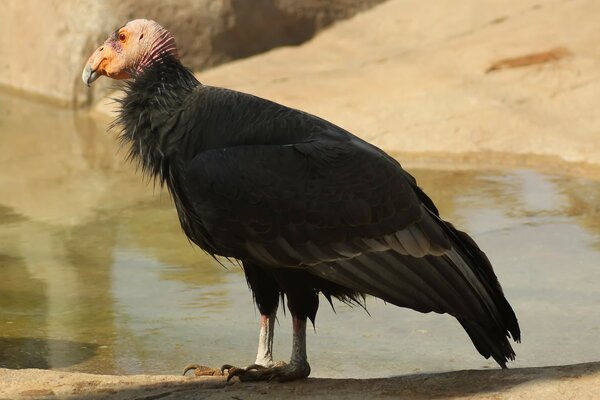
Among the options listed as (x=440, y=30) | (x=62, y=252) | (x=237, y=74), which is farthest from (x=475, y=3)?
(x=62, y=252)

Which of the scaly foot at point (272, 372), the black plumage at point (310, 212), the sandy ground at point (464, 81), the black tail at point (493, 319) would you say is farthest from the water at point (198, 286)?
the black plumage at point (310, 212)

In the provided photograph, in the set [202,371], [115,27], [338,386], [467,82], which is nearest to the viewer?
[338,386]

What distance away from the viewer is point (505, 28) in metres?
12.1

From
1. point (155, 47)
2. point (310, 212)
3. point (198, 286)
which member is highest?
point (155, 47)

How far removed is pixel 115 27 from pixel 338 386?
8933mm

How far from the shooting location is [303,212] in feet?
15.7

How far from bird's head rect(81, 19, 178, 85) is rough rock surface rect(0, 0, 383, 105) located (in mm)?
7617

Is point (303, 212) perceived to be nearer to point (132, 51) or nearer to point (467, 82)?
point (132, 51)

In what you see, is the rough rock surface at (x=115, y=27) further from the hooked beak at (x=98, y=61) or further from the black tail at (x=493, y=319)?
the black tail at (x=493, y=319)

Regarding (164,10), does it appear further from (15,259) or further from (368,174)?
(368,174)

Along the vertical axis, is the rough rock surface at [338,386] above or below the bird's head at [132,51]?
below

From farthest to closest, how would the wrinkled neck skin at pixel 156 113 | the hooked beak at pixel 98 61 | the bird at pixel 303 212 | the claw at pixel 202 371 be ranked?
1. the hooked beak at pixel 98 61
2. the claw at pixel 202 371
3. the wrinkled neck skin at pixel 156 113
4. the bird at pixel 303 212

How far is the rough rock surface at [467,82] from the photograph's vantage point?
10219mm

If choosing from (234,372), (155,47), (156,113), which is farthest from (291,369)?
(155,47)
